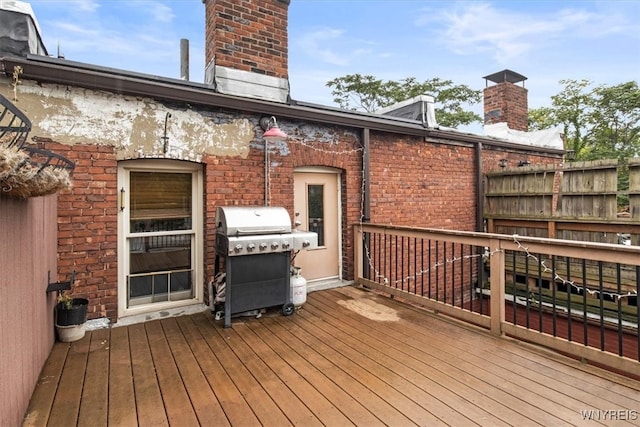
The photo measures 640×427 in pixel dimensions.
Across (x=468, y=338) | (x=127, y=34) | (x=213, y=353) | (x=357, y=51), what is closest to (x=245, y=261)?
(x=213, y=353)

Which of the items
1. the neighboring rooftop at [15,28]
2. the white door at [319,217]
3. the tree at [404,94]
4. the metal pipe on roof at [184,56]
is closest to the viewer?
the neighboring rooftop at [15,28]

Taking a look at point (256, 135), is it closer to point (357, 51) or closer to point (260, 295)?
point (260, 295)

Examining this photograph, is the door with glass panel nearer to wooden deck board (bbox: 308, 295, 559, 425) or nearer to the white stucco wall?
the white stucco wall

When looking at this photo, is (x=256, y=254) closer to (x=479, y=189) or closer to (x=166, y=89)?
(x=166, y=89)

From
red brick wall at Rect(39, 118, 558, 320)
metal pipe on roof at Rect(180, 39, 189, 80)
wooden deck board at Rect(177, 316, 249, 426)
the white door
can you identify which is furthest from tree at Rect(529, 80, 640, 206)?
wooden deck board at Rect(177, 316, 249, 426)

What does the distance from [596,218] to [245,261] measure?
18.8 feet

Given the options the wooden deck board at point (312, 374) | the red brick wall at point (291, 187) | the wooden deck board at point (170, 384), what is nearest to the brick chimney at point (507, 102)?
the red brick wall at point (291, 187)

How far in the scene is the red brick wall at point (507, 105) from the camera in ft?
28.3

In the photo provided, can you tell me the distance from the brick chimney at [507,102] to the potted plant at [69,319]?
380 inches

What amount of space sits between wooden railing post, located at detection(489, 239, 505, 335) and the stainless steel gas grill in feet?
6.08

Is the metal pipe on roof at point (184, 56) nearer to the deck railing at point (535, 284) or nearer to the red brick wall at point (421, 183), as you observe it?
the red brick wall at point (421, 183)

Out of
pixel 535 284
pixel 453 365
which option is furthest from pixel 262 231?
pixel 535 284

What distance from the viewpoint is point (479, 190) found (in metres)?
6.86

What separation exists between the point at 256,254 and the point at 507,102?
8.35m
